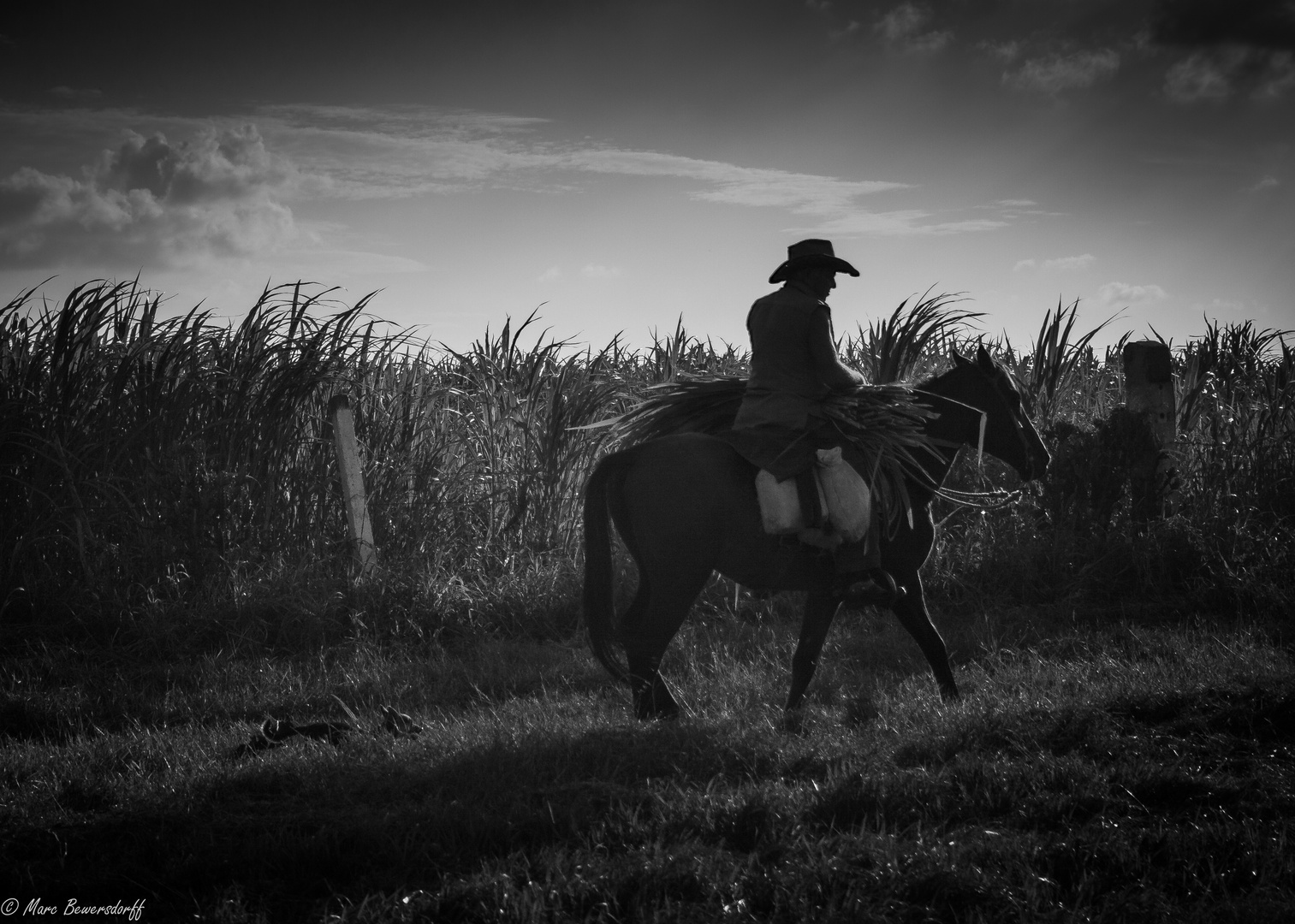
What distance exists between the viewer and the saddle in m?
5.12

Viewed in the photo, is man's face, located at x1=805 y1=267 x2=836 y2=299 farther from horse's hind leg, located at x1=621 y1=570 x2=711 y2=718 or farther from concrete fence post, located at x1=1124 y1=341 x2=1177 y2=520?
concrete fence post, located at x1=1124 y1=341 x2=1177 y2=520

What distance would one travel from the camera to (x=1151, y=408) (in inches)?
332

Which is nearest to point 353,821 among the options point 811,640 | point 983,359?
point 811,640

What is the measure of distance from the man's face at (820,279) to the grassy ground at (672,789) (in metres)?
2.14

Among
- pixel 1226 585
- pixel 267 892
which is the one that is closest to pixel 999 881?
pixel 267 892

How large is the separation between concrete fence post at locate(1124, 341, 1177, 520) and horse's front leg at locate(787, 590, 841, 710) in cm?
407

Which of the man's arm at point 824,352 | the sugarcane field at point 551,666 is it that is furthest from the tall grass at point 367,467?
the man's arm at point 824,352

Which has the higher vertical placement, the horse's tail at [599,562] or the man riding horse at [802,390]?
the man riding horse at [802,390]

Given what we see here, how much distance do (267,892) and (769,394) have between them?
3247 mm

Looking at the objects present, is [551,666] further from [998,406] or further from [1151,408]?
[1151,408]

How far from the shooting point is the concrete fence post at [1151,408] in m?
8.17

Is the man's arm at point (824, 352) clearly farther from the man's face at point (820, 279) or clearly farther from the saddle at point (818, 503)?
the saddle at point (818, 503)

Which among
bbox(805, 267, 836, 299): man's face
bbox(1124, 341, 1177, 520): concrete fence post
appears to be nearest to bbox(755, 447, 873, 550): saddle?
bbox(805, 267, 836, 299): man's face

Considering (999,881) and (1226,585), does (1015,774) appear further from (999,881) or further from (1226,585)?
(1226,585)
